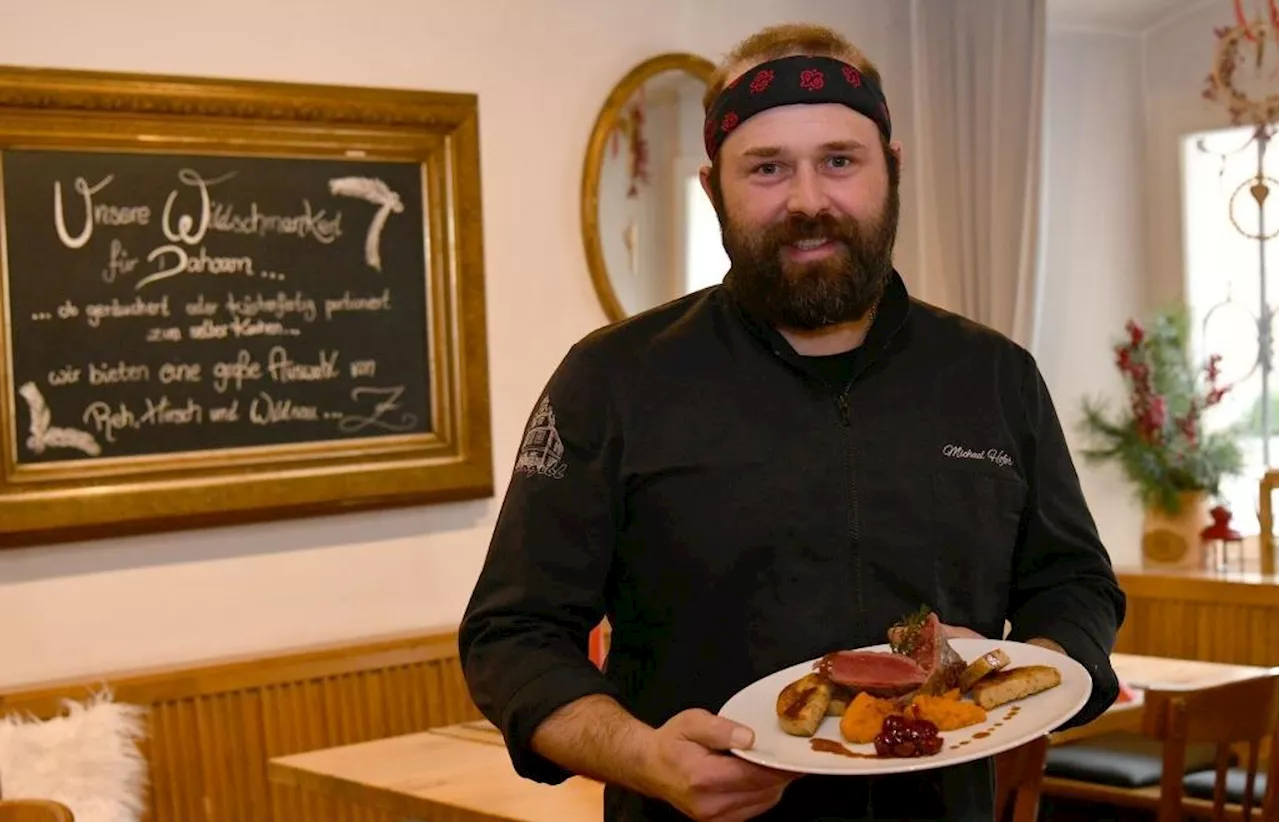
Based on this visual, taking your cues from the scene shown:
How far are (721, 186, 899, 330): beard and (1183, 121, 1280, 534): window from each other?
12.3 ft

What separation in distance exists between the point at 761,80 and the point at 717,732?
70 centimetres

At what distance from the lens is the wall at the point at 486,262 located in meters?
3.92

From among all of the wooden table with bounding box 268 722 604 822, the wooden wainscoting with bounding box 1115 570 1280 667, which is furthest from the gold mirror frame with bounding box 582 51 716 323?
the wooden wainscoting with bounding box 1115 570 1280 667

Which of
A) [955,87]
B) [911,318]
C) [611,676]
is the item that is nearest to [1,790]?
[611,676]

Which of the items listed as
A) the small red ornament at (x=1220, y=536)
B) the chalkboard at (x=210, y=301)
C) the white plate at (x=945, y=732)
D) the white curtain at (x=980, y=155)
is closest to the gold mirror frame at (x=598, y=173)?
the chalkboard at (x=210, y=301)

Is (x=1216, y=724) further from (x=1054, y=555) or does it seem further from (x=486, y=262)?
(x=486, y=262)

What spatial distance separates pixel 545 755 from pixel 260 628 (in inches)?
101

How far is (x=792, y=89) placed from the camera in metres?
1.90

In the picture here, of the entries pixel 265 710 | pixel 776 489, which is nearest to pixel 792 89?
pixel 776 489

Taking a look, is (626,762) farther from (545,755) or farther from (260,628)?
(260,628)

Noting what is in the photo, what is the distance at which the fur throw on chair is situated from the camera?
11.1 ft

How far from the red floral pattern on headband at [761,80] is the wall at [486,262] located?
240cm

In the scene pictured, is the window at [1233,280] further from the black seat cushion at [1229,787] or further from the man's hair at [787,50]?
the man's hair at [787,50]

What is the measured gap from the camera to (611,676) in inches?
76.1
